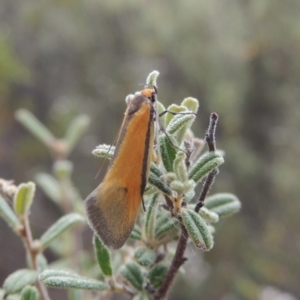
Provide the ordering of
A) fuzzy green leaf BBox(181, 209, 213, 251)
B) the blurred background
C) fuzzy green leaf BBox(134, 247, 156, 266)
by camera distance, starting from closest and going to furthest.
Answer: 1. fuzzy green leaf BBox(181, 209, 213, 251)
2. fuzzy green leaf BBox(134, 247, 156, 266)
3. the blurred background

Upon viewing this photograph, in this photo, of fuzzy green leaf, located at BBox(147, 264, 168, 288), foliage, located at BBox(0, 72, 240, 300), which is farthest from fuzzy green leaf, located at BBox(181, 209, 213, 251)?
fuzzy green leaf, located at BBox(147, 264, 168, 288)

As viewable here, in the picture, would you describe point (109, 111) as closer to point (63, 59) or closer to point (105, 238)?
point (63, 59)

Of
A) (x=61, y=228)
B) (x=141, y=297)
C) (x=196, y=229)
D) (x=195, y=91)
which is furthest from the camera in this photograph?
(x=195, y=91)

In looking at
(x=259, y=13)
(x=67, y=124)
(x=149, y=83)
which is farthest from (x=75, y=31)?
(x=149, y=83)

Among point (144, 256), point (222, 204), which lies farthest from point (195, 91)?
point (144, 256)

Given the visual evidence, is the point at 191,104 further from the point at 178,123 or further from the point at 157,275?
the point at 157,275

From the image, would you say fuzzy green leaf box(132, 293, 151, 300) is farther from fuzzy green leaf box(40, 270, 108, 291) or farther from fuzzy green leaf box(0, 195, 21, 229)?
fuzzy green leaf box(0, 195, 21, 229)
